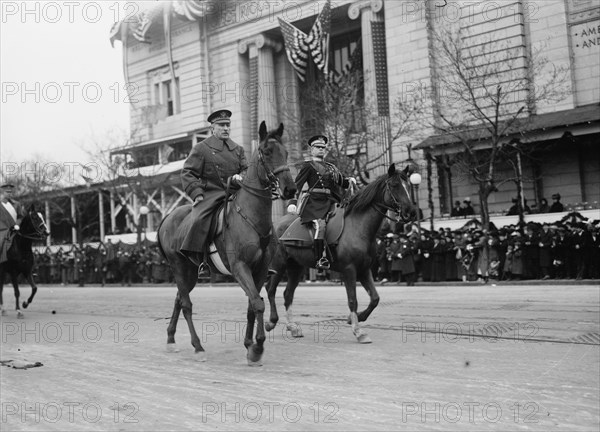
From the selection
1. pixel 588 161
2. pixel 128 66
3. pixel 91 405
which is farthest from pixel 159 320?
pixel 128 66

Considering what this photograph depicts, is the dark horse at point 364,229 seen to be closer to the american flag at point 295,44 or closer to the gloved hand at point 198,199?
the gloved hand at point 198,199

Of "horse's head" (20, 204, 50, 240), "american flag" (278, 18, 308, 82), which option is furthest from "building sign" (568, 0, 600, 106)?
"horse's head" (20, 204, 50, 240)

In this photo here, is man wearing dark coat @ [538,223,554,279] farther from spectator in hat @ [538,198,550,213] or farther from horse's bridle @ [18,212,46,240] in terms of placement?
horse's bridle @ [18,212,46,240]

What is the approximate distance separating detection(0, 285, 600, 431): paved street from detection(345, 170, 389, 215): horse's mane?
187 centimetres

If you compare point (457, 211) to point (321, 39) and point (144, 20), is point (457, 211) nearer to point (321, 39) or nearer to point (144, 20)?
point (321, 39)

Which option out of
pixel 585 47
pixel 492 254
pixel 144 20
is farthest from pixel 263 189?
pixel 144 20

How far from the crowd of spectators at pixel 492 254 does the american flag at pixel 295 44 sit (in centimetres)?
1602

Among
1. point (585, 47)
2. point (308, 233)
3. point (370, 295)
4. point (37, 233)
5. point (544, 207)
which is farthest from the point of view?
point (585, 47)

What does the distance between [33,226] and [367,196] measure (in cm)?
847

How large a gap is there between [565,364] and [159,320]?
25.5 feet

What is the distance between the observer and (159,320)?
12633mm

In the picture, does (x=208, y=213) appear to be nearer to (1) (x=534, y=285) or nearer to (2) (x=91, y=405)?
(2) (x=91, y=405)

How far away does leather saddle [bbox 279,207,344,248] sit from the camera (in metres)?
10.0

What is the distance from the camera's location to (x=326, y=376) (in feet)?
22.5
